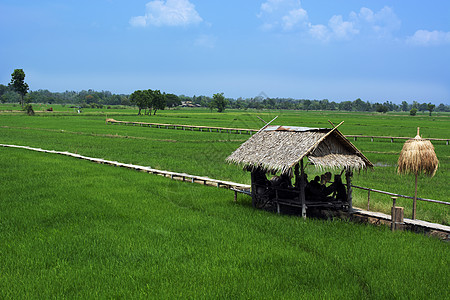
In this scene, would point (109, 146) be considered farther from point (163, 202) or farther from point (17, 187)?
point (163, 202)

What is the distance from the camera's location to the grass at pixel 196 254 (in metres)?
6.18

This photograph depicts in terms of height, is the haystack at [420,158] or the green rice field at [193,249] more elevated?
the haystack at [420,158]

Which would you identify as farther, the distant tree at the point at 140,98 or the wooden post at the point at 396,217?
the distant tree at the point at 140,98

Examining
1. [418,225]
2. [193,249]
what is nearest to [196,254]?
[193,249]

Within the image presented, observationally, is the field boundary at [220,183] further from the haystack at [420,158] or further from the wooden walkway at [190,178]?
the haystack at [420,158]

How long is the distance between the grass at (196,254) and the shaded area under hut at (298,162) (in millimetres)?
681

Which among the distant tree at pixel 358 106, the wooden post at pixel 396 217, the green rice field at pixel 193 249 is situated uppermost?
the distant tree at pixel 358 106

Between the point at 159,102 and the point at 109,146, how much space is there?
64.2 meters

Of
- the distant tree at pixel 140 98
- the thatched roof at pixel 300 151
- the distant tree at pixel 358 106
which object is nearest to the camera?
the thatched roof at pixel 300 151

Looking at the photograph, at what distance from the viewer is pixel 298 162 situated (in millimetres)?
10078

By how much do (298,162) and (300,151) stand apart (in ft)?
1.83

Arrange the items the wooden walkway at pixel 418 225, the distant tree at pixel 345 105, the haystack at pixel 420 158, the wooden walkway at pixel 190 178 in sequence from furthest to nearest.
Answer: the distant tree at pixel 345 105, the wooden walkway at pixel 190 178, the haystack at pixel 420 158, the wooden walkway at pixel 418 225

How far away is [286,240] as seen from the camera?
8.31 meters

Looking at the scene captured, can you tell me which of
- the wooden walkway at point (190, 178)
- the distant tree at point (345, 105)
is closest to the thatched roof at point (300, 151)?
the wooden walkway at point (190, 178)
